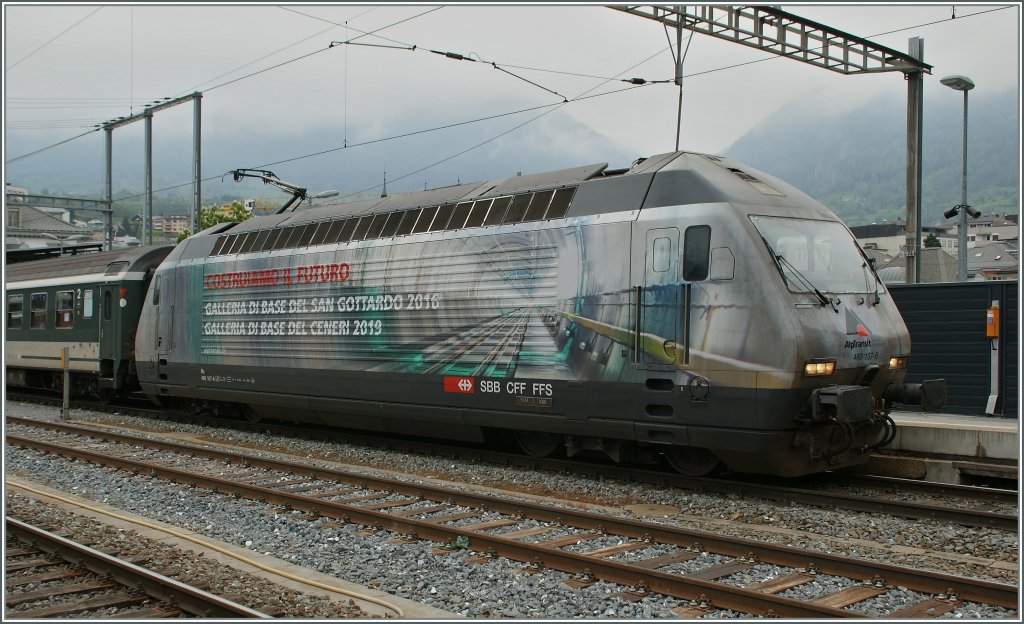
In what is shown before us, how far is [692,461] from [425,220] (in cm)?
505

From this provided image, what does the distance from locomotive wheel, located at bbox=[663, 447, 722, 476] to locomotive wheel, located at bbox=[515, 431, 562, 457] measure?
1596mm

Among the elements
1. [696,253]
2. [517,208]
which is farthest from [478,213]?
[696,253]

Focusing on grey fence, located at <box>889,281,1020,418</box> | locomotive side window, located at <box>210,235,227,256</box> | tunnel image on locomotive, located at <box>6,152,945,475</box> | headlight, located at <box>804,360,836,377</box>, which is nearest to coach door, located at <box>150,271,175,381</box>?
locomotive side window, located at <box>210,235,227,256</box>

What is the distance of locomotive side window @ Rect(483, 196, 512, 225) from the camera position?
1138cm

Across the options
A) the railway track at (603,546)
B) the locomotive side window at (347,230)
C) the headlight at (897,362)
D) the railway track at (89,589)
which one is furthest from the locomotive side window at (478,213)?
the railway track at (89,589)

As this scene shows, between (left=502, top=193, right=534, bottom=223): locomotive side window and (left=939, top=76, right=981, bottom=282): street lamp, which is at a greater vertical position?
(left=939, top=76, right=981, bottom=282): street lamp

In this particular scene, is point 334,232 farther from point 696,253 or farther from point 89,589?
point 89,589

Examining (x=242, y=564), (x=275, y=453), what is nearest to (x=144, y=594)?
(x=242, y=564)

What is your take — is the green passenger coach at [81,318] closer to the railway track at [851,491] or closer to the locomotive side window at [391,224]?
the locomotive side window at [391,224]

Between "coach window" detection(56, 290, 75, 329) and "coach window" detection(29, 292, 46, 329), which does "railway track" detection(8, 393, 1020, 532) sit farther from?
"coach window" detection(29, 292, 46, 329)

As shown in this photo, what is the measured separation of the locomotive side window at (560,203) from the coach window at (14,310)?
18083 mm

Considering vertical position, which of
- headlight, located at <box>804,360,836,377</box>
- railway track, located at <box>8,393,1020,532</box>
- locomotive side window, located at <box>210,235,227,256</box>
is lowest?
railway track, located at <box>8,393,1020,532</box>

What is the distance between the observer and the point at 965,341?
13.9 meters

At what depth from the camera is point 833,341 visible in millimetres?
9062
